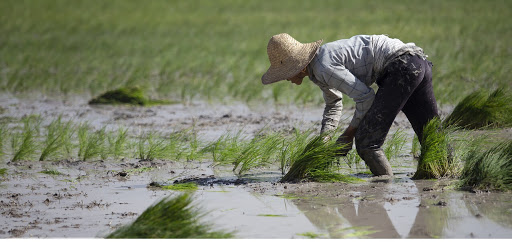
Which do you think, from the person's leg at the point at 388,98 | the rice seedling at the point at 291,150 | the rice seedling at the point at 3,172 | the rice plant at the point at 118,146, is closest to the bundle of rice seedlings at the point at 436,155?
the person's leg at the point at 388,98

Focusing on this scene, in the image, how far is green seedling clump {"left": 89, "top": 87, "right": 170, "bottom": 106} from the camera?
→ 9672mm

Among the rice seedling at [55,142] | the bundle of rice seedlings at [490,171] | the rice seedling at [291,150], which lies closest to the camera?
the bundle of rice seedlings at [490,171]

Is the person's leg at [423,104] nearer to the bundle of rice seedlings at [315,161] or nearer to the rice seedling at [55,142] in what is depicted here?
the bundle of rice seedlings at [315,161]

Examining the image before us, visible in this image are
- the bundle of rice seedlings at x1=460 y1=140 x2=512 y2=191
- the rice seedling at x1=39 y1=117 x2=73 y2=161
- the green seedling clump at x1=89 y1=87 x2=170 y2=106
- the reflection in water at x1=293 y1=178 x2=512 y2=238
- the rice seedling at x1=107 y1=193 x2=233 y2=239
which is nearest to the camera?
the rice seedling at x1=107 y1=193 x2=233 y2=239

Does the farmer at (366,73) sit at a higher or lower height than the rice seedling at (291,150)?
higher

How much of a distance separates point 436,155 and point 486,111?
1.89 metres

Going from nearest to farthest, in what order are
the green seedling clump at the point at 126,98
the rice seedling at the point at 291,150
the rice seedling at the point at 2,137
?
1. the rice seedling at the point at 291,150
2. the rice seedling at the point at 2,137
3. the green seedling clump at the point at 126,98

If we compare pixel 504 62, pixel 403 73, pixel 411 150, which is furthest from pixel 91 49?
pixel 403 73

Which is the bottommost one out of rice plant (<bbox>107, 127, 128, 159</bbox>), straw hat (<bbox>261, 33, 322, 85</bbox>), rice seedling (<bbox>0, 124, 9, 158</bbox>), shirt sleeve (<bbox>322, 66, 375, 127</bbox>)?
rice plant (<bbox>107, 127, 128, 159</bbox>)

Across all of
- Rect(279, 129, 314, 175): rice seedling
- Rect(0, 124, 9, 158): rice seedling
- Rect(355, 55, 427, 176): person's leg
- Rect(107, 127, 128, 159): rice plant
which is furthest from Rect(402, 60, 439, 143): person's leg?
Rect(0, 124, 9, 158): rice seedling

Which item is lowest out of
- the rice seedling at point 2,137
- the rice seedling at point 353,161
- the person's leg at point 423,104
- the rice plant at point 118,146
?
the rice seedling at point 353,161

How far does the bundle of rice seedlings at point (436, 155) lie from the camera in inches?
199

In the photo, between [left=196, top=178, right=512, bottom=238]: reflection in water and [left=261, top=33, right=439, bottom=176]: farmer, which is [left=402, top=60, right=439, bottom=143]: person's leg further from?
[left=196, top=178, right=512, bottom=238]: reflection in water

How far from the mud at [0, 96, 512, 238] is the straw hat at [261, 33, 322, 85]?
0.76m
